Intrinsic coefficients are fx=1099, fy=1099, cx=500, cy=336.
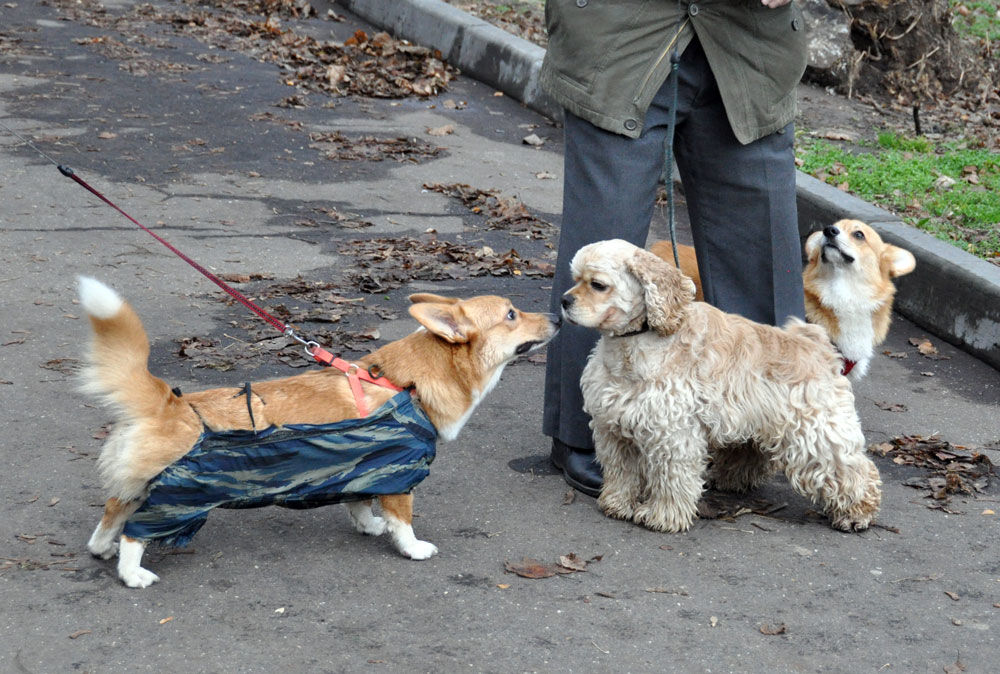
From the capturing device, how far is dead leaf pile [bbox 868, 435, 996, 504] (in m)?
4.58

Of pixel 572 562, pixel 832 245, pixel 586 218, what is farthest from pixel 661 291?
pixel 832 245

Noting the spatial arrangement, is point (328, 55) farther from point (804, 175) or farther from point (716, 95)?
point (716, 95)

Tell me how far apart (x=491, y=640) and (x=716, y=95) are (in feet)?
7.52

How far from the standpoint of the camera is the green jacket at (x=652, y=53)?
A: 4.15m

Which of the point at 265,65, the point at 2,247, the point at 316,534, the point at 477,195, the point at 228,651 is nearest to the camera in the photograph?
the point at 228,651

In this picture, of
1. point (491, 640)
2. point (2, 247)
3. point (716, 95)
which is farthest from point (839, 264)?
point (2, 247)

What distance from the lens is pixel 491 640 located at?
3.44 m

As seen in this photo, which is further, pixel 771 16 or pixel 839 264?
pixel 839 264

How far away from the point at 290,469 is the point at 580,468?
1.35 metres

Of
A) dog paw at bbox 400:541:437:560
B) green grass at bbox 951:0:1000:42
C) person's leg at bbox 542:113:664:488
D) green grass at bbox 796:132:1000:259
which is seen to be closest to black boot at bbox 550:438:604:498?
person's leg at bbox 542:113:664:488

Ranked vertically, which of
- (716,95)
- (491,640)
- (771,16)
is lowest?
(491,640)

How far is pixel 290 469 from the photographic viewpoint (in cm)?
367

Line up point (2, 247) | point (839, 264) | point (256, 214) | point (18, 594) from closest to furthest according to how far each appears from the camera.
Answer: point (18, 594) → point (839, 264) → point (2, 247) → point (256, 214)

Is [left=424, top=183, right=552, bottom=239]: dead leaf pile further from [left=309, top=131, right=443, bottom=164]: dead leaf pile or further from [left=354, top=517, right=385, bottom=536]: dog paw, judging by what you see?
[left=354, top=517, right=385, bottom=536]: dog paw
